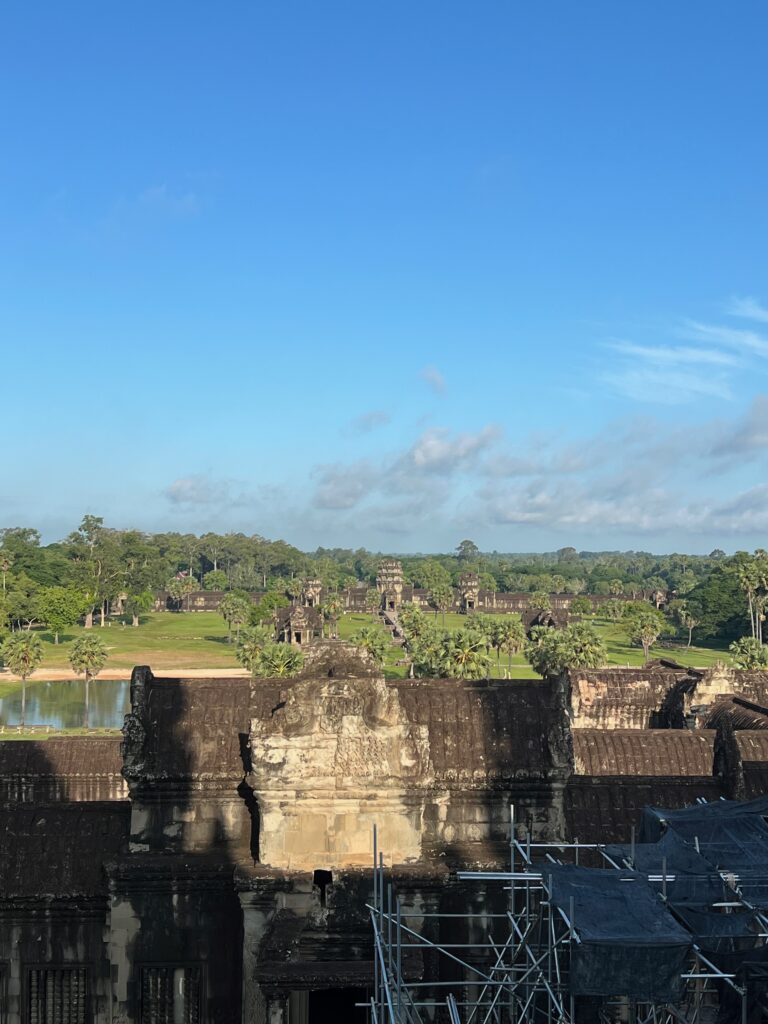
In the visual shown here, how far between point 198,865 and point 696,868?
667 centimetres

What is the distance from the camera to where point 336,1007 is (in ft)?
44.3

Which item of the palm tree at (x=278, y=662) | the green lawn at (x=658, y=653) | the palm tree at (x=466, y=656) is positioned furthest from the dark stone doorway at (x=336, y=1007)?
the green lawn at (x=658, y=653)

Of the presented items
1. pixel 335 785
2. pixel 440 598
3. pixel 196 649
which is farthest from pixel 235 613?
pixel 335 785

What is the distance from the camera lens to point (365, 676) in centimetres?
1348

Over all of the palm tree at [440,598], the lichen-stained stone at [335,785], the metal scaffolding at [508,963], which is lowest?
the metal scaffolding at [508,963]

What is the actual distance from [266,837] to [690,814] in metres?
6.13

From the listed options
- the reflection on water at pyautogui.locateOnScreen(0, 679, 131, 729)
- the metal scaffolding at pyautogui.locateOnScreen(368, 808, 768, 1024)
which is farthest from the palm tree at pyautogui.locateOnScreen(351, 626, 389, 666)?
the metal scaffolding at pyautogui.locateOnScreen(368, 808, 768, 1024)

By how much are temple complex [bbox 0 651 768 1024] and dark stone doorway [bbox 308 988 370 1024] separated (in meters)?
0.02

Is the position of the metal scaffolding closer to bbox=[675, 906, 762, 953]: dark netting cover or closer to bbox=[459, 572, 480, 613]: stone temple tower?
bbox=[675, 906, 762, 953]: dark netting cover

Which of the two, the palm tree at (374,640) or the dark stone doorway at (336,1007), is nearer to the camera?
the dark stone doorway at (336,1007)

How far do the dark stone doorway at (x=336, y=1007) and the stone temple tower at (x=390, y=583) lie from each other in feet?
494

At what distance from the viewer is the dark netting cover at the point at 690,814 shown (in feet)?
44.7

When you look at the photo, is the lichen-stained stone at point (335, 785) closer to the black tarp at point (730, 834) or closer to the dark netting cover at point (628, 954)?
the dark netting cover at point (628, 954)

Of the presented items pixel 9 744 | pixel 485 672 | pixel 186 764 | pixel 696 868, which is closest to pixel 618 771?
pixel 696 868
